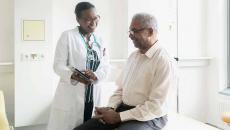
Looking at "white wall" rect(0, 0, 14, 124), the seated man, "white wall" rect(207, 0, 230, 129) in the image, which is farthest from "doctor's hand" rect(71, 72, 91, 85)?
"white wall" rect(207, 0, 230, 129)

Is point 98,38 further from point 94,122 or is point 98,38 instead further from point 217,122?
point 217,122

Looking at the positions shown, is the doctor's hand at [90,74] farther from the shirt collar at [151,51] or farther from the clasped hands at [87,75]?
the shirt collar at [151,51]

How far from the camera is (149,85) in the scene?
6.06 ft

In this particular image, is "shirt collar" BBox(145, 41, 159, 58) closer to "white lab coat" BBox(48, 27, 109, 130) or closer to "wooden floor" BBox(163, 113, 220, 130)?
"white lab coat" BBox(48, 27, 109, 130)

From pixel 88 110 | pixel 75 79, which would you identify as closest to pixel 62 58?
pixel 75 79

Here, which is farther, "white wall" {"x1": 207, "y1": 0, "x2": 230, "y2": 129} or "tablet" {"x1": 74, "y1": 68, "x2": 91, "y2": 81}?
"white wall" {"x1": 207, "y1": 0, "x2": 230, "y2": 129}

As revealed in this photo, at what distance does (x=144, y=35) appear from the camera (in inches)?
74.5

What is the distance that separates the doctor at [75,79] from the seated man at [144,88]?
214mm

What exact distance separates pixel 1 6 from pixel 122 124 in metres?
2.08

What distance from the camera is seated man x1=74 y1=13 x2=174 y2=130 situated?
1777 mm

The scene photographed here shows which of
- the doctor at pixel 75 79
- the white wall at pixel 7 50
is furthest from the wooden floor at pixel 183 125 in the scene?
the white wall at pixel 7 50

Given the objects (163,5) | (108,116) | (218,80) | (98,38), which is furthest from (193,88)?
(108,116)

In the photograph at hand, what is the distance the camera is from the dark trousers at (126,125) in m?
1.81

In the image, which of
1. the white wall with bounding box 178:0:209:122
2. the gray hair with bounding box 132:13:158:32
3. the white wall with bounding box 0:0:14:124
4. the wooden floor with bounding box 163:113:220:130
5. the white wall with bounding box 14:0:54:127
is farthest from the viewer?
the white wall with bounding box 178:0:209:122
